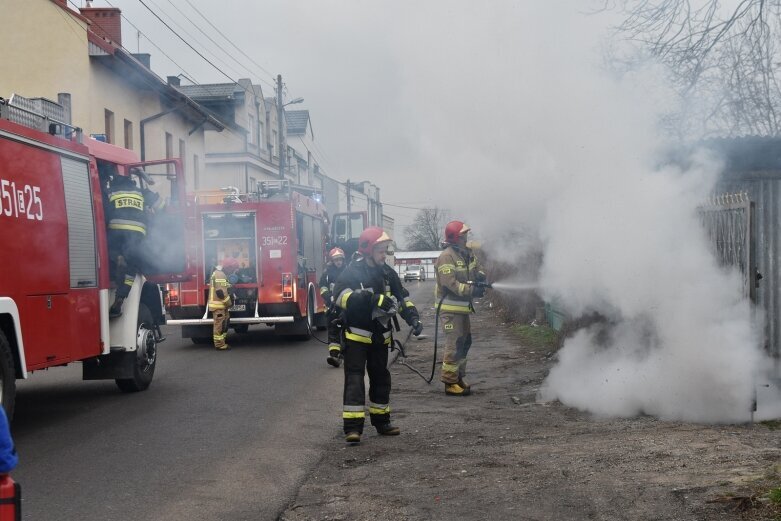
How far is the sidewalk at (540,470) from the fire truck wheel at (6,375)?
268 cm

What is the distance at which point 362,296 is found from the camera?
24.8ft

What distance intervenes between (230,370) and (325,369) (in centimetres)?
142

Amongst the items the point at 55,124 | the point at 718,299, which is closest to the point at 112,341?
the point at 55,124

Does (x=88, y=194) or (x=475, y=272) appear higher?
(x=88, y=194)

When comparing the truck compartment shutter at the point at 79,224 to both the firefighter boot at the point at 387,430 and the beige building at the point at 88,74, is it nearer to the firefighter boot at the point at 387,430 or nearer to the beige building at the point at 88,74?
the firefighter boot at the point at 387,430

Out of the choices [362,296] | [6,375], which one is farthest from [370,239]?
[6,375]

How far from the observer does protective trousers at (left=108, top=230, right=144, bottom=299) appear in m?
9.45

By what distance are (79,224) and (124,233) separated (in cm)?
87

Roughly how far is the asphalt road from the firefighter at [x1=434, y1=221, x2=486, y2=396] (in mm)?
1383

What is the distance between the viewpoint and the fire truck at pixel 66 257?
722 cm

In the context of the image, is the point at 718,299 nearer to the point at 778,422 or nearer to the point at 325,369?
the point at 778,422

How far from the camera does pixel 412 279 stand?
73.6 metres

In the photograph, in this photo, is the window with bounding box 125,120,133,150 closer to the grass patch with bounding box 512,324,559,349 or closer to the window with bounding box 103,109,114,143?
the window with bounding box 103,109,114,143

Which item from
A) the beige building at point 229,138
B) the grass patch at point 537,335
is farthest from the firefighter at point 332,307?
the beige building at point 229,138
